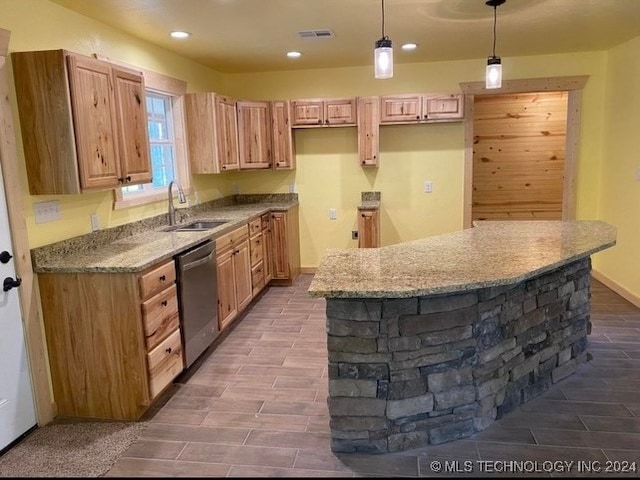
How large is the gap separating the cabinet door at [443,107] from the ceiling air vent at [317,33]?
1675mm

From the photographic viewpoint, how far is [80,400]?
277cm

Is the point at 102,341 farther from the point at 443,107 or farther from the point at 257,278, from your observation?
the point at 443,107

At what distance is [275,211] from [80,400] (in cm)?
302

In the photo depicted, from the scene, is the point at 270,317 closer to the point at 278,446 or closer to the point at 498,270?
the point at 278,446

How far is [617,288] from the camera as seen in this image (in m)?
4.89

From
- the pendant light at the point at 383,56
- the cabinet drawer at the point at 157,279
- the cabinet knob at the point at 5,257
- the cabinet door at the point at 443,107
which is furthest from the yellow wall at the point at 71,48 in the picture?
the cabinet door at the point at 443,107

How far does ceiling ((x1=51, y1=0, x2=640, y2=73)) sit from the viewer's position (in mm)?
3184

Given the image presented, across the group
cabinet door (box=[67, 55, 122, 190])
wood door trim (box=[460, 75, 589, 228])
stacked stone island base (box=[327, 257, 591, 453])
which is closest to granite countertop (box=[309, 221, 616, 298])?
stacked stone island base (box=[327, 257, 591, 453])

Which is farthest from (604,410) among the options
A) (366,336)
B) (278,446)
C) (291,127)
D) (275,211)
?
(291,127)

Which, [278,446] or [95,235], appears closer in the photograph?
[278,446]

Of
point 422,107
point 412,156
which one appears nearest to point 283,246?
point 412,156

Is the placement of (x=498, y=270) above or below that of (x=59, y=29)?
below

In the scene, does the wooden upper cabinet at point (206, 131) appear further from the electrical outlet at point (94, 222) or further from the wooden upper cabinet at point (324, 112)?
the electrical outlet at point (94, 222)

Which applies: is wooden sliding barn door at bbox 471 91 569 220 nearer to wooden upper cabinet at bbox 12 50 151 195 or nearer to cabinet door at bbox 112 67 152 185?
cabinet door at bbox 112 67 152 185
